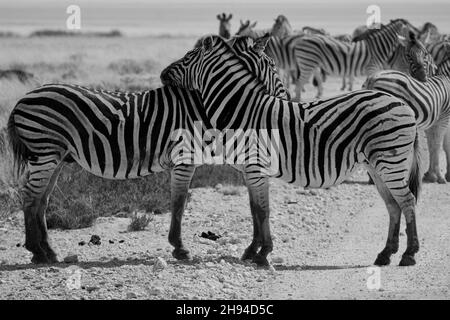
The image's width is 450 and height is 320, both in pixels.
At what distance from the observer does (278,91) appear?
9375mm

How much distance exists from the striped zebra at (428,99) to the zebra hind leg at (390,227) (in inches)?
130

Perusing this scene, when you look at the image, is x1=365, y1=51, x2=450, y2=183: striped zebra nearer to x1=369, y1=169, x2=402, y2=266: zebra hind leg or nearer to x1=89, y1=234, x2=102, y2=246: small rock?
x1=369, y1=169, x2=402, y2=266: zebra hind leg

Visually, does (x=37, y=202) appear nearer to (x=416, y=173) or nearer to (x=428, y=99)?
(x=416, y=173)

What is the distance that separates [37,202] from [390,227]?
10.6 feet

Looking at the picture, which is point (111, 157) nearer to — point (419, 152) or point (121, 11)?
point (419, 152)

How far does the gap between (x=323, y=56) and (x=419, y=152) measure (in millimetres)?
13162

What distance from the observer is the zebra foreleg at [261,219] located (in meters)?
8.08

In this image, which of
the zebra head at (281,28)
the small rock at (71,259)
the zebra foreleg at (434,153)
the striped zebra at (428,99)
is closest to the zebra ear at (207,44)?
the small rock at (71,259)

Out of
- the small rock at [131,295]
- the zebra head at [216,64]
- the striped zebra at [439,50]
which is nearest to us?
the small rock at [131,295]

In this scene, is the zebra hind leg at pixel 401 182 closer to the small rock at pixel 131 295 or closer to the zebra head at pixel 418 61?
the small rock at pixel 131 295

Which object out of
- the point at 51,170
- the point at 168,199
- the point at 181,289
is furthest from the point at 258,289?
the point at 168,199

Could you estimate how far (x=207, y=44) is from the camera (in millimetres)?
8570

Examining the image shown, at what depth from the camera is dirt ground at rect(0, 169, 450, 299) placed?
721 cm

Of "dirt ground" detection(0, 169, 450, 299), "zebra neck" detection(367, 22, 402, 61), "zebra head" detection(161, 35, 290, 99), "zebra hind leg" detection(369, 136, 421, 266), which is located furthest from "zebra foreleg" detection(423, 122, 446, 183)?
"zebra neck" detection(367, 22, 402, 61)
